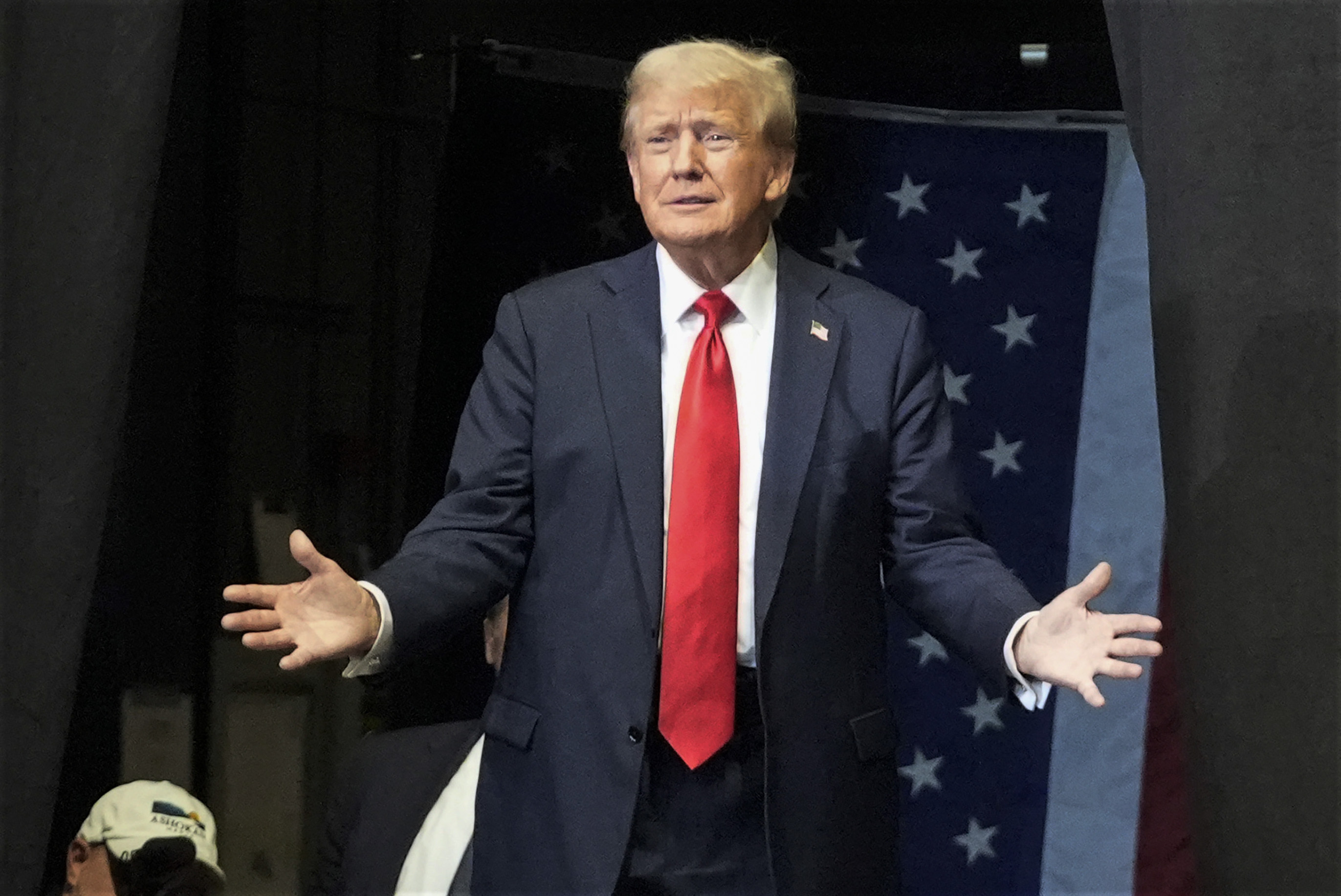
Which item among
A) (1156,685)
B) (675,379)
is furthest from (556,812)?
(1156,685)

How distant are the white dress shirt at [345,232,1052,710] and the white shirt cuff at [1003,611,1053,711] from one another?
0.04 feet

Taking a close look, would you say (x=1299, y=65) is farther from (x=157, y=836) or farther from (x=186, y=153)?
(x=157, y=836)

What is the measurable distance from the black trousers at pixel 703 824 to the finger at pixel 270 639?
1.35ft

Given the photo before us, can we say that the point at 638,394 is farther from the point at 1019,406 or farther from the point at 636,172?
the point at 1019,406

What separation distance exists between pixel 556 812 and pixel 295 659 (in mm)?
350

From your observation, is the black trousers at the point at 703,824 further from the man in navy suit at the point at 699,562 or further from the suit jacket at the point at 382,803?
the suit jacket at the point at 382,803

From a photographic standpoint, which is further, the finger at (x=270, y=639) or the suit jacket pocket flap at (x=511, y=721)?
the suit jacket pocket flap at (x=511, y=721)

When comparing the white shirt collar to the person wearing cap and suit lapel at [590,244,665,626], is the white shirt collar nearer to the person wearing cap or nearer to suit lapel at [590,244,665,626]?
suit lapel at [590,244,665,626]

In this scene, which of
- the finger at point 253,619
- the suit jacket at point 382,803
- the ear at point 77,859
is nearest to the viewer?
the finger at point 253,619

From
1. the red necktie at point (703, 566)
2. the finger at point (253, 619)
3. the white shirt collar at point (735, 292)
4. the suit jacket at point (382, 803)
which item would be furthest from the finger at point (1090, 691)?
the suit jacket at point (382, 803)

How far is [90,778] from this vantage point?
2119mm

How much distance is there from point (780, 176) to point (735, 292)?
17 cm

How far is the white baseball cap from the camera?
206cm

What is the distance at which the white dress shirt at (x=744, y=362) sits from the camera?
1731 mm
